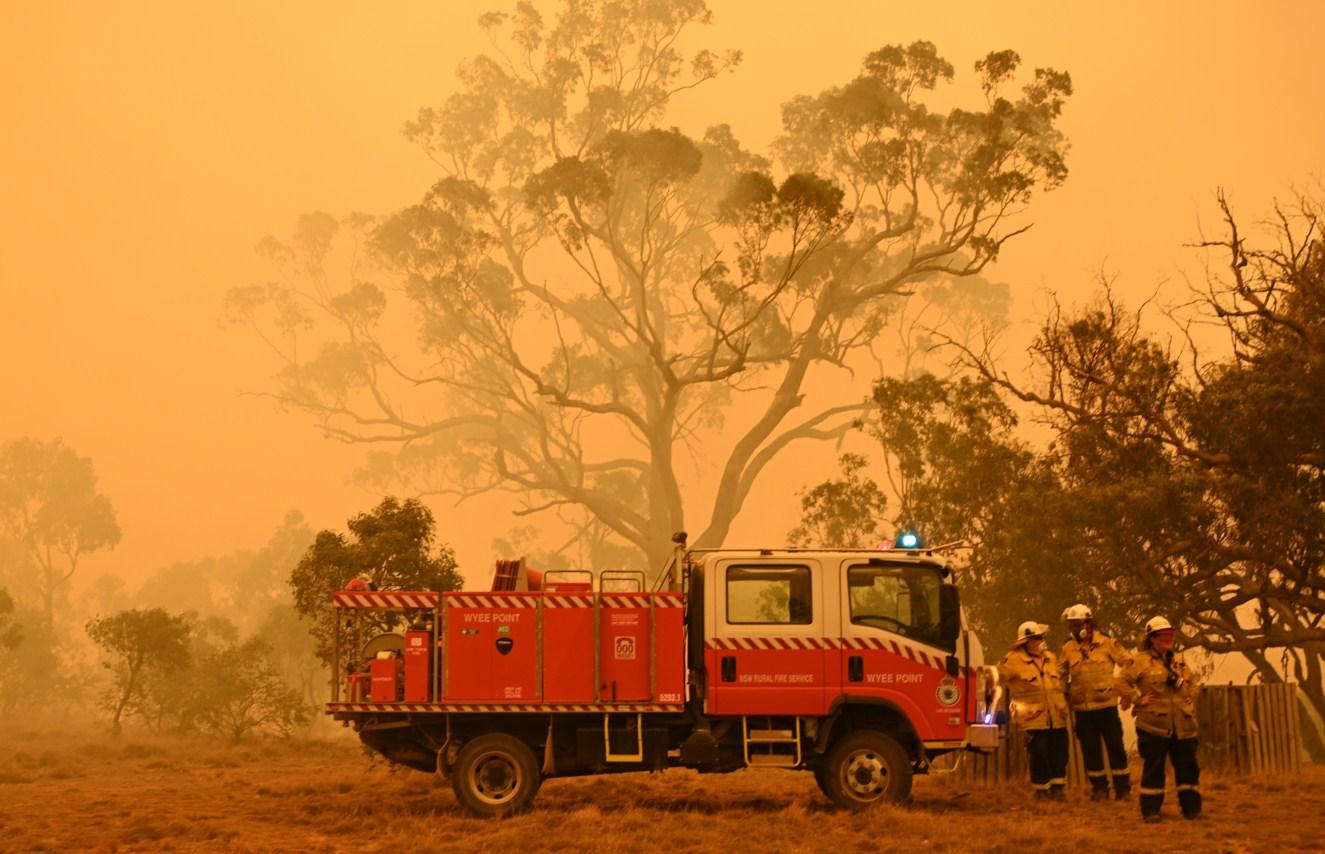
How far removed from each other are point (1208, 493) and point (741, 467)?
34.2 metres

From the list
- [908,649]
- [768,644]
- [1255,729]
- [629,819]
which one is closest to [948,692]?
[908,649]

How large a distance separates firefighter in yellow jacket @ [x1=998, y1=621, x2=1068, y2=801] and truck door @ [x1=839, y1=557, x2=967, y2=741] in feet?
5.37

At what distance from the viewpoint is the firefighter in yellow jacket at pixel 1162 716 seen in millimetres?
14484

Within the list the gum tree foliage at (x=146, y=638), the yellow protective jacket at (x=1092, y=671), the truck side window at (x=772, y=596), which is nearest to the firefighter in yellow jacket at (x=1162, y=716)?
the yellow protective jacket at (x=1092, y=671)

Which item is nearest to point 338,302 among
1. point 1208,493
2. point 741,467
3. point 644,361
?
point 644,361

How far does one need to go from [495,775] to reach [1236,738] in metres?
8.48

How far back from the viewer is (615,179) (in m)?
57.8

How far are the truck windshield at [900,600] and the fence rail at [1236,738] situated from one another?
11.2ft

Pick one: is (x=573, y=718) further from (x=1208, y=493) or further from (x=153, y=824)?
(x=1208, y=493)

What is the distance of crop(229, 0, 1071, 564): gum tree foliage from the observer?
2094 inches

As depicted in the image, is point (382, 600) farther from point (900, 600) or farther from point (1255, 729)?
point (1255, 729)

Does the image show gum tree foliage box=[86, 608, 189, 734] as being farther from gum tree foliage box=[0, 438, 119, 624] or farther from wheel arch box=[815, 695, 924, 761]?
gum tree foliage box=[0, 438, 119, 624]

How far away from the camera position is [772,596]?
15242 millimetres

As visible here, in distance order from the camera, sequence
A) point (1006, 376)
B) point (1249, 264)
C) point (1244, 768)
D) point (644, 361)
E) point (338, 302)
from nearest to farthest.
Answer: point (1244, 768) → point (1249, 264) → point (1006, 376) → point (644, 361) → point (338, 302)
